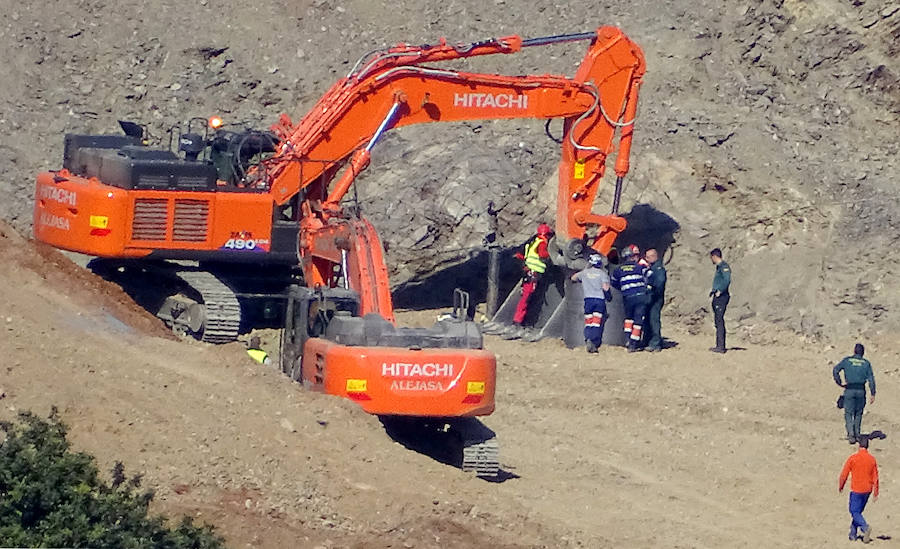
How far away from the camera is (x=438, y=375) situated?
14.3m

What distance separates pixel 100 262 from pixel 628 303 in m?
6.18

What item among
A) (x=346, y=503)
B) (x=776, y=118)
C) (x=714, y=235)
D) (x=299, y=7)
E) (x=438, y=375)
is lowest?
(x=346, y=503)

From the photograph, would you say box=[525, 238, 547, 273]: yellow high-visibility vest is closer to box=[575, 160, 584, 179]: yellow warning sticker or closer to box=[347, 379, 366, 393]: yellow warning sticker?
box=[575, 160, 584, 179]: yellow warning sticker

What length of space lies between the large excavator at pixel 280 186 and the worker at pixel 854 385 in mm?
4291

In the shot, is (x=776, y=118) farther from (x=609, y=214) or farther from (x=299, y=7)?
(x=299, y=7)

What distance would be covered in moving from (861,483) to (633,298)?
676 centimetres

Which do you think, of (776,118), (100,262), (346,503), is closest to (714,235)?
(776,118)

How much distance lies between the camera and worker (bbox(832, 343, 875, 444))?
17.6 metres

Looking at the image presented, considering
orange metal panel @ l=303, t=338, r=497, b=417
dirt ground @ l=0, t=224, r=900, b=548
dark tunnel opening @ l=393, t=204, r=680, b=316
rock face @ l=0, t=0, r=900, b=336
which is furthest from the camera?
rock face @ l=0, t=0, r=900, b=336

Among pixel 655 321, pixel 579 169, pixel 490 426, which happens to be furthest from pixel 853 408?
pixel 579 169

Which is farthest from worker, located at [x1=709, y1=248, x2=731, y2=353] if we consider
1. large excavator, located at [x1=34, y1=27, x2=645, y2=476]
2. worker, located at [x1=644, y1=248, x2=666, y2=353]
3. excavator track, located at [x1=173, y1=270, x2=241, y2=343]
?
excavator track, located at [x1=173, y1=270, x2=241, y2=343]

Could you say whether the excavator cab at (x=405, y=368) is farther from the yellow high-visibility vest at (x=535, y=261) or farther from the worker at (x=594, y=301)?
the yellow high-visibility vest at (x=535, y=261)

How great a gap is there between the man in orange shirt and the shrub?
242 inches

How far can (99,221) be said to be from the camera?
18609 millimetres
